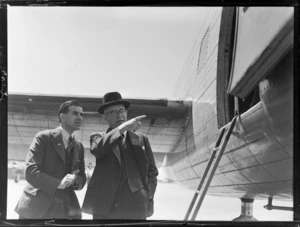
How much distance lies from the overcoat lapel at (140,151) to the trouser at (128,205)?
0.41 ft

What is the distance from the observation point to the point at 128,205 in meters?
2.46

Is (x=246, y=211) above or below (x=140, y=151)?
below

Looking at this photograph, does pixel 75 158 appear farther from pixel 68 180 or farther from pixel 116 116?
pixel 116 116

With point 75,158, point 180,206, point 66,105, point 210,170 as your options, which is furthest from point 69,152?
point 210,170

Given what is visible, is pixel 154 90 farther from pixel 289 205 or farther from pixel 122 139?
pixel 289 205

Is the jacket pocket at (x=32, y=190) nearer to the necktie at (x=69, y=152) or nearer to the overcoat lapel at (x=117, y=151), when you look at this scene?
the necktie at (x=69, y=152)

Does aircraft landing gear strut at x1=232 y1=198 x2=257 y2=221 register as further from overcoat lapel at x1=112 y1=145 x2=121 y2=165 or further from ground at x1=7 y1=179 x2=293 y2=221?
overcoat lapel at x1=112 y1=145 x2=121 y2=165

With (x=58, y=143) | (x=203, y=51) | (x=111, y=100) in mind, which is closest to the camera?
(x=111, y=100)

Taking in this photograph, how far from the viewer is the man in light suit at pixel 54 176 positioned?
2447 mm

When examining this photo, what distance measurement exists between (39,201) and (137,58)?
1006 mm

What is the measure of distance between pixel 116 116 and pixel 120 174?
337 millimetres

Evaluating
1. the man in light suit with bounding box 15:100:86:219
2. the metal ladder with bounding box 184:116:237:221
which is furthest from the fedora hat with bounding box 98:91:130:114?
the metal ladder with bounding box 184:116:237:221

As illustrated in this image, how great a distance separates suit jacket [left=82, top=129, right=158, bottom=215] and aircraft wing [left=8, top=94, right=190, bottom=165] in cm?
5

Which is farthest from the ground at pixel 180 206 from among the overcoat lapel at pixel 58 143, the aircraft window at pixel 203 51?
the aircraft window at pixel 203 51
